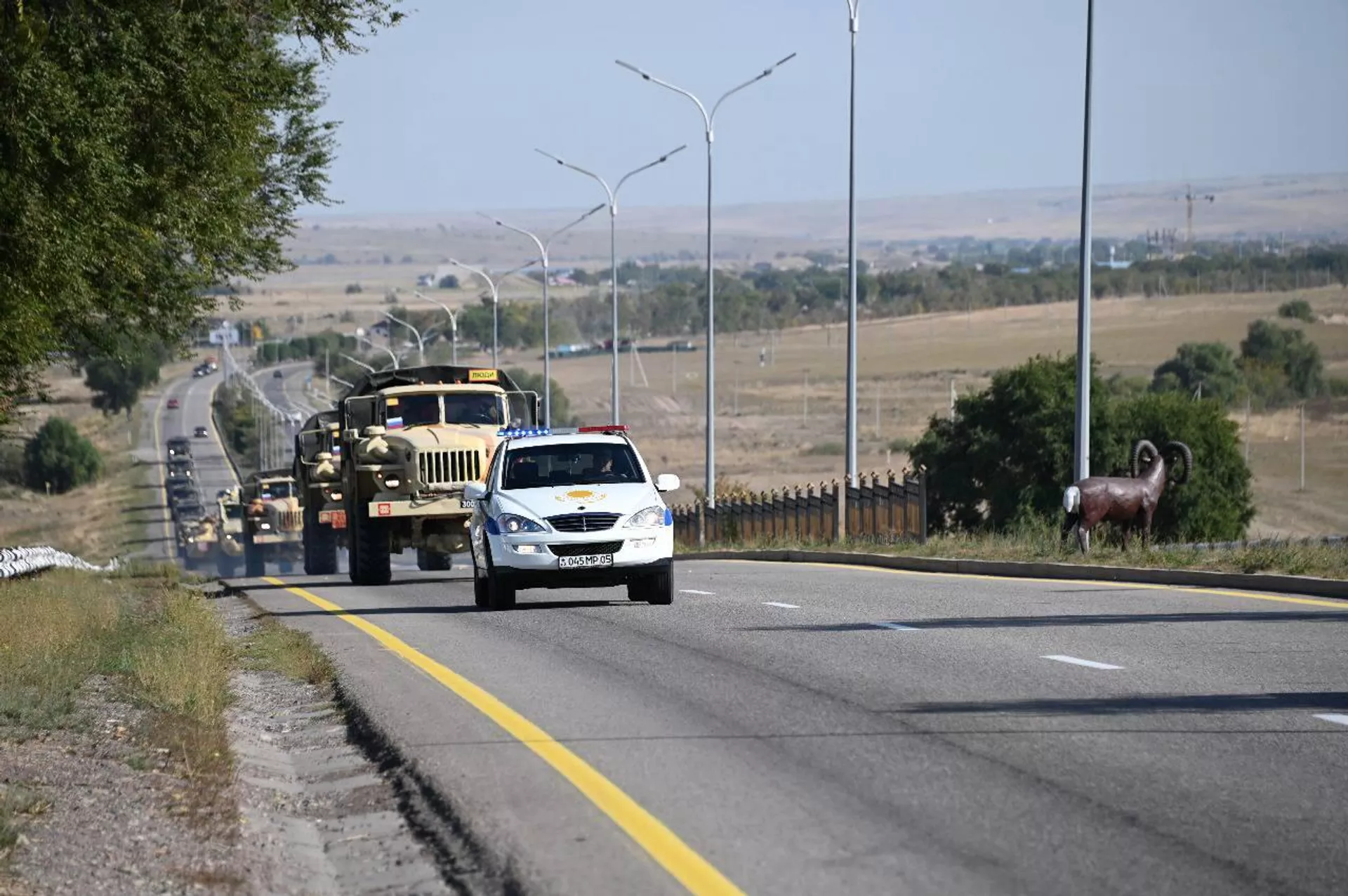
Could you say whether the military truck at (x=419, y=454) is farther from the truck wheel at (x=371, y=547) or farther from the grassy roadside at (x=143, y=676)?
the grassy roadside at (x=143, y=676)

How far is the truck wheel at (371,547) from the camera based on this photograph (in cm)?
2991

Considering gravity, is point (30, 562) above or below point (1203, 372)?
below

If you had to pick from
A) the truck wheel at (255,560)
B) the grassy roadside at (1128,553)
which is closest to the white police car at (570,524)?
the grassy roadside at (1128,553)

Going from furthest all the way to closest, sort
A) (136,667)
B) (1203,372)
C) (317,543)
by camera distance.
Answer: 1. (1203,372)
2. (317,543)
3. (136,667)

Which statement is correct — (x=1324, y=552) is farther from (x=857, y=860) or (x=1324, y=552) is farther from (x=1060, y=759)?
(x=857, y=860)

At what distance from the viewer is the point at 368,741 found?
12.8m

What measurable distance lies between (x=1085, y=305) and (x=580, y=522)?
9.23 m

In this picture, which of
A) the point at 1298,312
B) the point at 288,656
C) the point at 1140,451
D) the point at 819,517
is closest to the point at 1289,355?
the point at 1298,312

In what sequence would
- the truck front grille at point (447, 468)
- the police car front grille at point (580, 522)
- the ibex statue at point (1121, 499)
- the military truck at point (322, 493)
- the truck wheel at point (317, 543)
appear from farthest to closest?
the truck wheel at point (317, 543)
the military truck at point (322, 493)
the truck front grille at point (447, 468)
the ibex statue at point (1121, 499)
the police car front grille at point (580, 522)

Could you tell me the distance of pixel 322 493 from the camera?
128ft

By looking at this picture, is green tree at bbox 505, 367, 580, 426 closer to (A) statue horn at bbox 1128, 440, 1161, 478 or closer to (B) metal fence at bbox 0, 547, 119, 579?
(B) metal fence at bbox 0, 547, 119, 579

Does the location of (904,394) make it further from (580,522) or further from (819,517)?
(580,522)

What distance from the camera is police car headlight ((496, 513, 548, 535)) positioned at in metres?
21.4

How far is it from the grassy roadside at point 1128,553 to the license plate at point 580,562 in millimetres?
6337
